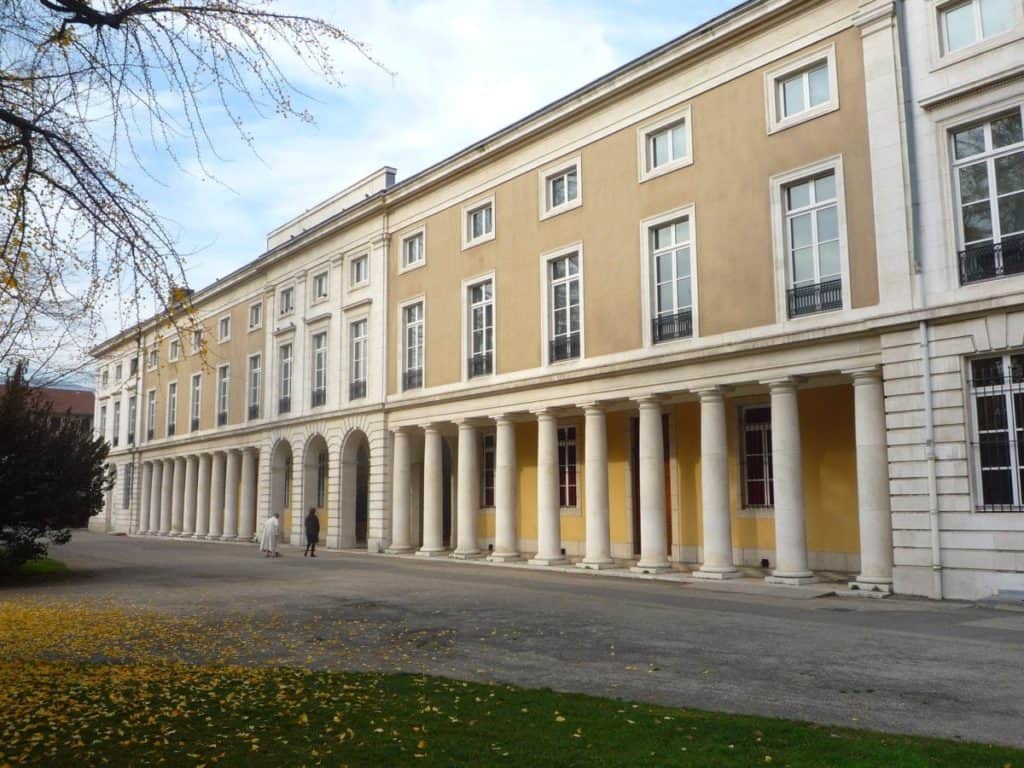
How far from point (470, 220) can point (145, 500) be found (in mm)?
36302

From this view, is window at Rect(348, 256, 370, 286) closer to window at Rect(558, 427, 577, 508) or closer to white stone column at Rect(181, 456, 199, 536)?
window at Rect(558, 427, 577, 508)

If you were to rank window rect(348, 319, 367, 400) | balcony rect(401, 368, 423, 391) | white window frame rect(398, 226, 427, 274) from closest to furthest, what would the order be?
balcony rect(401, 368, 423, 391), white window frame rect(398, 226, 427, 274), window rect(348, 319, 367, 400)

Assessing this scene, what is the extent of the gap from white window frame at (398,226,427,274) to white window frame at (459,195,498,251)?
2386mm

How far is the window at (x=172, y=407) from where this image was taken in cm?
5116

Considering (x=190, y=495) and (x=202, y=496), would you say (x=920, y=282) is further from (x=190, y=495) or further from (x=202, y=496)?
(x=190, y=495)

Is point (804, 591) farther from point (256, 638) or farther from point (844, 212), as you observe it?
point (256, 638)

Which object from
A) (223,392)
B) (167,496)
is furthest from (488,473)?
(167,496)

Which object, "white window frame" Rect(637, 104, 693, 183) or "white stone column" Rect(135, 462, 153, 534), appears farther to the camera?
"white stone column" Rect(135, 462, 153, 534)

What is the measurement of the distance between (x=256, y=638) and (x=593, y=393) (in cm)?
1285

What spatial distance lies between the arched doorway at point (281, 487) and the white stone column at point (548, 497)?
17.9 m

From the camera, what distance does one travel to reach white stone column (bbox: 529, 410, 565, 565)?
2383cm

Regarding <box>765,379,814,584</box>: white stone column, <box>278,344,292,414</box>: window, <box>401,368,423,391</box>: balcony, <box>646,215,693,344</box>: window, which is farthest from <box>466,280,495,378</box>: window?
<box>278,344,292,414</box>: window

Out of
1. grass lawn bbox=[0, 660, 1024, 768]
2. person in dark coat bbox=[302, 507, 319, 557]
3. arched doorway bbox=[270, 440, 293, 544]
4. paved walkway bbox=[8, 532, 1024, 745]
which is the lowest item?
paved walkway bbox=[8, 532, 1024, 745]

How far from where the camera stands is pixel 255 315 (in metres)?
42.8
